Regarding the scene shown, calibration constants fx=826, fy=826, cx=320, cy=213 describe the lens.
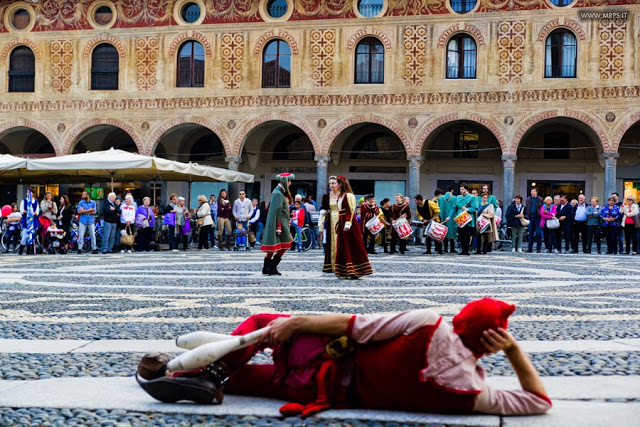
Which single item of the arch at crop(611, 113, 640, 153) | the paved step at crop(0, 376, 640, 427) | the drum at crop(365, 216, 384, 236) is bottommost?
the paved step at crop(0, 376, 640, 427)

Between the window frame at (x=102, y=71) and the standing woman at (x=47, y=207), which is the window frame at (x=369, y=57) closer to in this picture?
the window frame at (x=102, y=71)

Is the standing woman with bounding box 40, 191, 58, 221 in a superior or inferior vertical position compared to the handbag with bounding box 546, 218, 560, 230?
superior

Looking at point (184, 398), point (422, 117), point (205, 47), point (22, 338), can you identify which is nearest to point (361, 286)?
point (22, 338)

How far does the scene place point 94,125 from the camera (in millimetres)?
29859

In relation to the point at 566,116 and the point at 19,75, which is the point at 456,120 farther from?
the point at 19,75

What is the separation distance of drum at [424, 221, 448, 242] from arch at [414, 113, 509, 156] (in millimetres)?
8364

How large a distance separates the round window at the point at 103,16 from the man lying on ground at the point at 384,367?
91.3 feet

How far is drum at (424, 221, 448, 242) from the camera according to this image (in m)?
19.8

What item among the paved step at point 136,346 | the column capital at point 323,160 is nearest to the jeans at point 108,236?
the column capital at point 323,160

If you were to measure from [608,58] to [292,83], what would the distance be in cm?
1045

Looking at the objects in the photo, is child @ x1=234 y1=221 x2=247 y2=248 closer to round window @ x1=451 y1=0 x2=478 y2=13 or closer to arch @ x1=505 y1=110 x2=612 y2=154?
arch @ x1=505 y1=110 x2=612 y2=154

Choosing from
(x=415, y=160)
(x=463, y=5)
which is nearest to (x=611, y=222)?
(x=415, y=160)

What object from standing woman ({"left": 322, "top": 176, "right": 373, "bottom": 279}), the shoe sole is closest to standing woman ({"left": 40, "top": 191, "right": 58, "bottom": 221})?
standing woman ({"left": 322, "top": 176, "right": 373, "bottom": 279})

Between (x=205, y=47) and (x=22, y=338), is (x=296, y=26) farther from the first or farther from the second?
(x=22, y=338)
